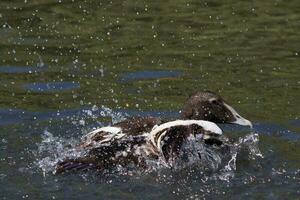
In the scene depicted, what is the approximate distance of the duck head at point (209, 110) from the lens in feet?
31.9

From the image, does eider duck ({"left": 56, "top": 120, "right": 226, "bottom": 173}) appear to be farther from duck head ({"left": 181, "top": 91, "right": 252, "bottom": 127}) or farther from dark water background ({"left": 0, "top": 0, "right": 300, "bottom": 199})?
duck head ({"left": 181, "top": 91, "right": 252, "bottom": 127})

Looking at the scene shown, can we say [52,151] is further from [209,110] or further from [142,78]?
[142,78]

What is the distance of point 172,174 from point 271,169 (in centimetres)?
95

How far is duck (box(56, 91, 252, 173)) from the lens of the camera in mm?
8672

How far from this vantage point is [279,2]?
615 inches

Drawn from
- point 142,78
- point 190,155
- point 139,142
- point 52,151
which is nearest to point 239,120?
point 190,155

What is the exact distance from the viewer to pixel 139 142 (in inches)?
348

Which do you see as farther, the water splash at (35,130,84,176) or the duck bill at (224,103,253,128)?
the duck bill at (224,103,253,128)

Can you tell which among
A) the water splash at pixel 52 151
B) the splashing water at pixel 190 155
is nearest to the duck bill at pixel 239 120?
the splashing water at pixel 190 155

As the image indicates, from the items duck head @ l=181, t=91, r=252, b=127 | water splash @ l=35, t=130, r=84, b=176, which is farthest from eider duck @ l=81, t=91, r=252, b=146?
water splash @ l=35, t=130, r=84, b=176

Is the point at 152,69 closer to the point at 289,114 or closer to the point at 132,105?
the point at 132,105

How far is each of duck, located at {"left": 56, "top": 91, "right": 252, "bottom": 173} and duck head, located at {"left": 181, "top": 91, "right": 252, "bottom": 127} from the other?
37cm

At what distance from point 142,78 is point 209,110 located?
245cm

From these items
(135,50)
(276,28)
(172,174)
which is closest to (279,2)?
(276,28)
